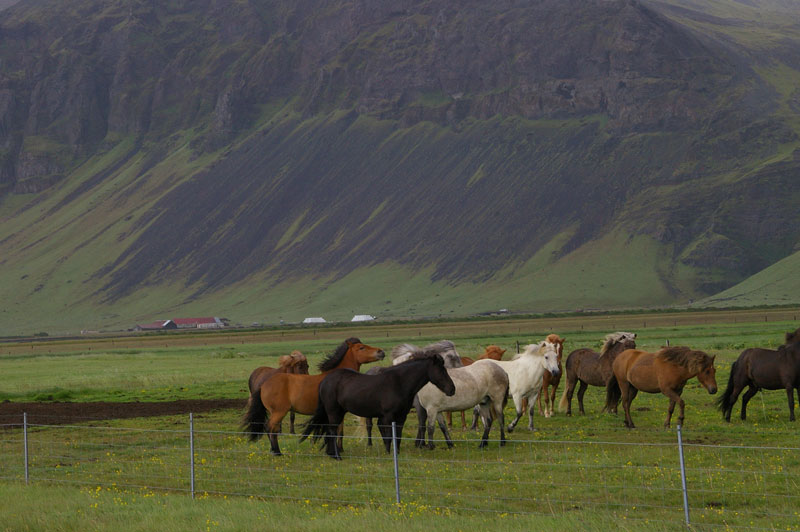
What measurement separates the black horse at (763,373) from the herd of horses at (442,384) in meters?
0.03

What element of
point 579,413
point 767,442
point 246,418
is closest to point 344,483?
Answer: point 246,418

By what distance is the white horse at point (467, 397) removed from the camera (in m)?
25.5

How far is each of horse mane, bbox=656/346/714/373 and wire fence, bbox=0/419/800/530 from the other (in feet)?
12.7

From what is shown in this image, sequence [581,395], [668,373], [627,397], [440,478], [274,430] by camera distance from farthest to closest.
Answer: [581,395]
[627,397]
[668,373]
[274,430]
[440,478]

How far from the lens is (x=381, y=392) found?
79.0 feet

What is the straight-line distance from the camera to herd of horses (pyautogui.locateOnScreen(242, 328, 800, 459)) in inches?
958

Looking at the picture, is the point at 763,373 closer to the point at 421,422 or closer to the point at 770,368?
the point at 770,368

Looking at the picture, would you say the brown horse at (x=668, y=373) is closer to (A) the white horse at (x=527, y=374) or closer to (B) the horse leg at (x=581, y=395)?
(A) the white horse at (x=527, y=374)

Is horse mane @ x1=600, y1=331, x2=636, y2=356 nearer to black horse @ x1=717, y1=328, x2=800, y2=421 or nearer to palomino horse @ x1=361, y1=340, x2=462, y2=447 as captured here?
black horse @ x1=717, y1=328, x2=800, y2=421

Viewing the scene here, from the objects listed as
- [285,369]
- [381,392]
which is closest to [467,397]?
[381,392]

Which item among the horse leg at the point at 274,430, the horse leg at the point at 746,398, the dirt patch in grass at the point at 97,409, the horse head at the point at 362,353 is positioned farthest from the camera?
the dirt patch in grass at the point at 97,409

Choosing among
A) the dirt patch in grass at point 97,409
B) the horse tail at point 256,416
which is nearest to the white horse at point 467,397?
the horse tail at point 256,416

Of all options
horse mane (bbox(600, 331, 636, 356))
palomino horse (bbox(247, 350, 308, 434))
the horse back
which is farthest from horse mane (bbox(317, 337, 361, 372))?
the horse back

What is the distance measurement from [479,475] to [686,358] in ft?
32.8
